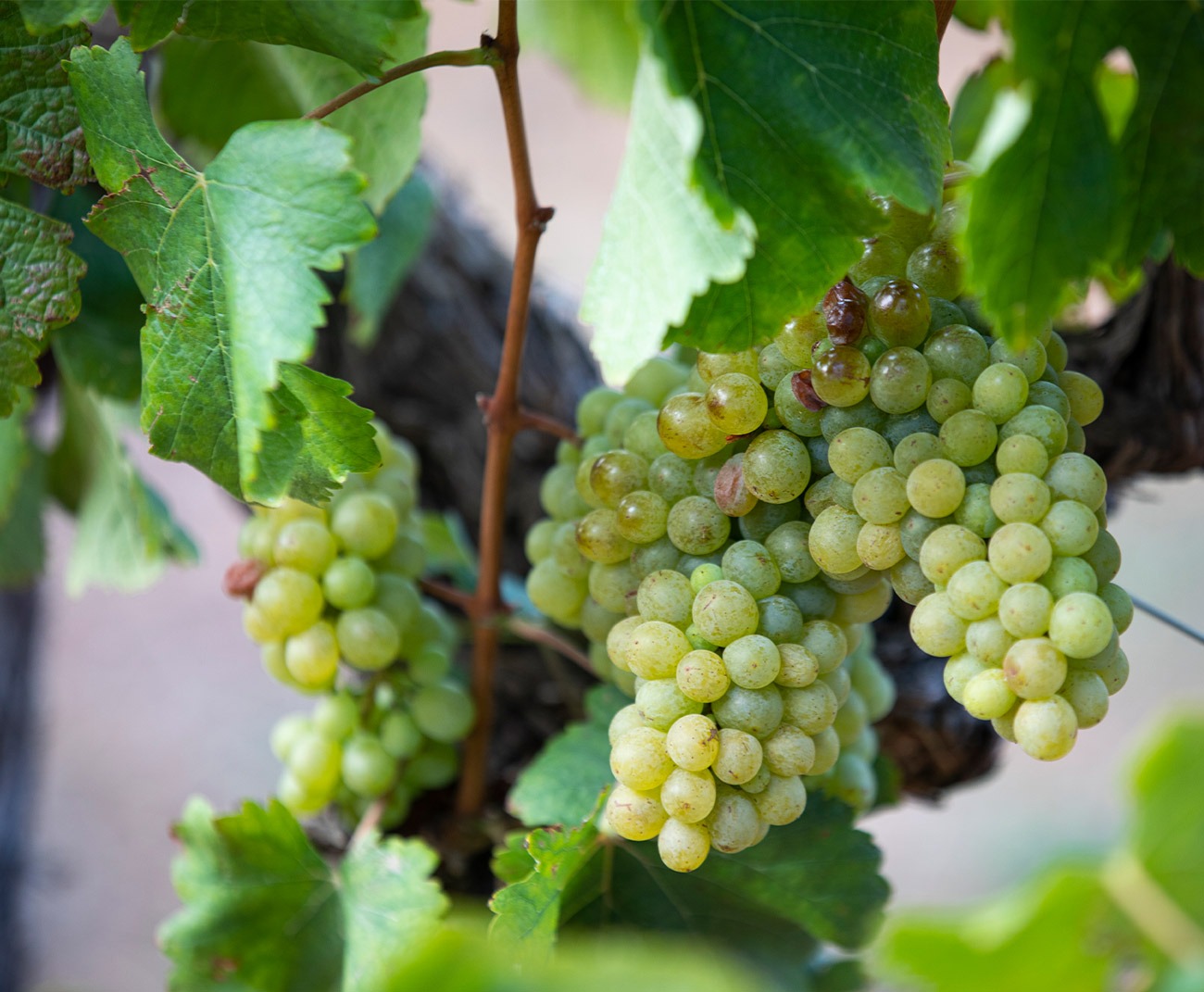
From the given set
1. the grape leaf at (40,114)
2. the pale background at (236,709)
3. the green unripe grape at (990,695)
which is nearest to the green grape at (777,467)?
the green unripe grape at (990,695)

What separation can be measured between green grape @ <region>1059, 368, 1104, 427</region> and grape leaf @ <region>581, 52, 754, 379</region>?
14 centimetres

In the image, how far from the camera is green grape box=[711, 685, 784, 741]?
1.27 feet

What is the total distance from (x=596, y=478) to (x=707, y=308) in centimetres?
10

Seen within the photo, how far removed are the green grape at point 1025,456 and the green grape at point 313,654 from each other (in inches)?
14.3

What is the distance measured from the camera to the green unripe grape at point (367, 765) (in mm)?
623

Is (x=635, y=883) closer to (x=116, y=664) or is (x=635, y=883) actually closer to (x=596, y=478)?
(x=596, y=478)

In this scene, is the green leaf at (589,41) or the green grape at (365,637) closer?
the green grape at (365,637)

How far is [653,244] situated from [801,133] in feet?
0.24

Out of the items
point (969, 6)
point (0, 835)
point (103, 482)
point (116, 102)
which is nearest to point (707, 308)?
point (116, 102)

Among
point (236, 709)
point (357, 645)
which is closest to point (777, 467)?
point (357, 645)

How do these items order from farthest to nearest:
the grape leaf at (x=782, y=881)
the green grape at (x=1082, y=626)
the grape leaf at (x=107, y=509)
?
the grape leaf at (x=107, y=509) → the grape leaf at (x=782, y=881) → the green grape at (x=1082, y=626)

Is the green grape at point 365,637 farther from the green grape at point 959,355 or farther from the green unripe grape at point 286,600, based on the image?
the green grape at point 959,355

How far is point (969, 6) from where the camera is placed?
0.70 m

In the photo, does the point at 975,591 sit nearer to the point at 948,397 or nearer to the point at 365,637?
the point at 948,397
